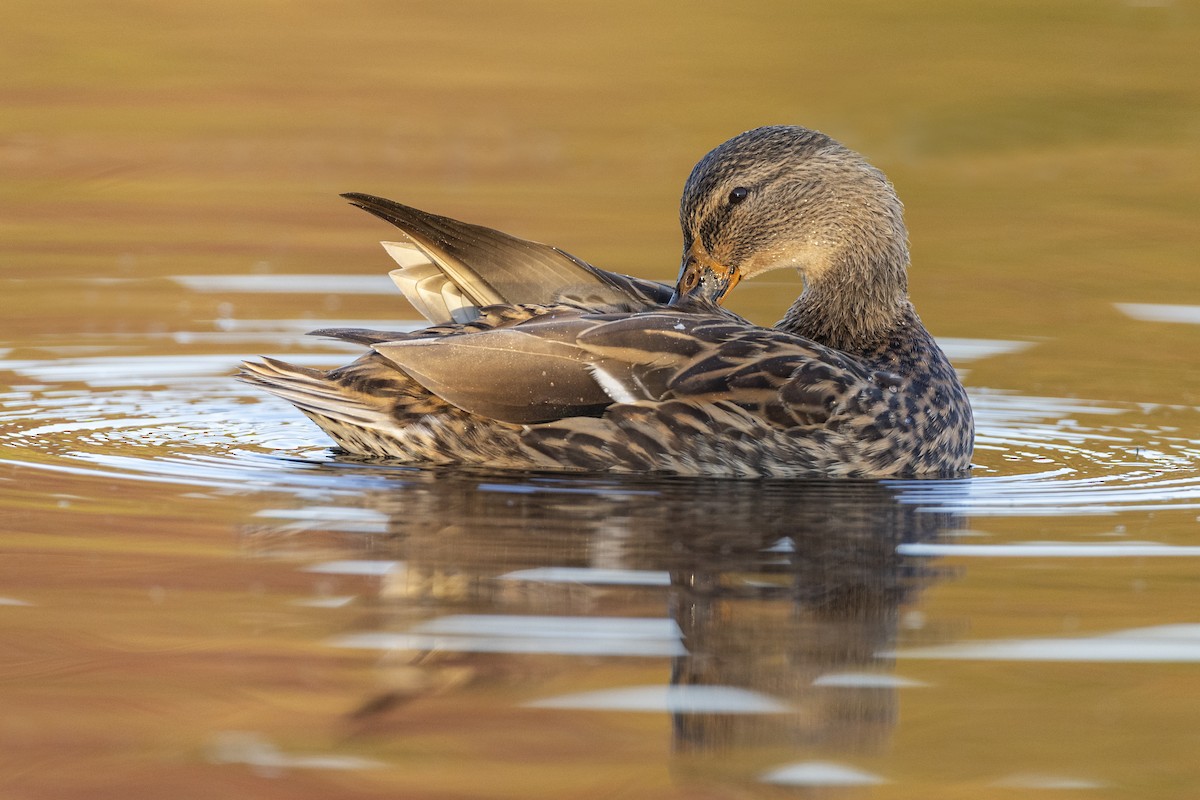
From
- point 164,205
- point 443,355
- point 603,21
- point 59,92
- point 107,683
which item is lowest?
point 107,683

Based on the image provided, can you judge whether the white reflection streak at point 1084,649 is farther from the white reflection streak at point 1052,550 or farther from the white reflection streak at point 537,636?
the white reflection streak at point 1052,550

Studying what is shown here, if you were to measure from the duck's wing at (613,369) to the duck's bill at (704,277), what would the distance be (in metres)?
0.68

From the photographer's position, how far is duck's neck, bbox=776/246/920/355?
8320 millimetres

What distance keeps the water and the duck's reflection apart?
0.06 ft

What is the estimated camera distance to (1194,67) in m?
18.6

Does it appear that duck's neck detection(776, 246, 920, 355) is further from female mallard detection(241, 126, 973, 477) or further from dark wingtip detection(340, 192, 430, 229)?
dark wingtip detection(340, 192, 430, 229)

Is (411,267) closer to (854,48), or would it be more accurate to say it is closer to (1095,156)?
(1095,156)

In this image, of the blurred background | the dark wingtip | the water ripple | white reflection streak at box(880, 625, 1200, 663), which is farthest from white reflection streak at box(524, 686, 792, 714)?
the blurred background

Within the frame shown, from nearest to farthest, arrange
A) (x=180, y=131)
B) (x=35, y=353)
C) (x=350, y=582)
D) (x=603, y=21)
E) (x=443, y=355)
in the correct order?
(x=350, y=582), (x=443, y=355), (x=35, y=353), (x=180, y=131), (x=603, y=21)

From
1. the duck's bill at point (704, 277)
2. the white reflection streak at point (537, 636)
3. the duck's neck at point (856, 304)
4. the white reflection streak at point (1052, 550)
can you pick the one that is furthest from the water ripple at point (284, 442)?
the white reflection streak at point (537, 636)

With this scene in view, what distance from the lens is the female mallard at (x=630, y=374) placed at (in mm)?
7340

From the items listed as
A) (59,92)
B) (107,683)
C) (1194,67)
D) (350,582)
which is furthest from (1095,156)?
(107,683)

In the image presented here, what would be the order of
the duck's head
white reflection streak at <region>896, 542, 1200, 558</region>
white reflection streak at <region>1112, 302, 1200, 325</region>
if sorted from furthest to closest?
white reflection streak at <region>1112, 302, 1200, 325</region> < the duck's head < white reflection streak at <region>896, 542, 1200, 558</region>

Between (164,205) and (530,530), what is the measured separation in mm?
8063
